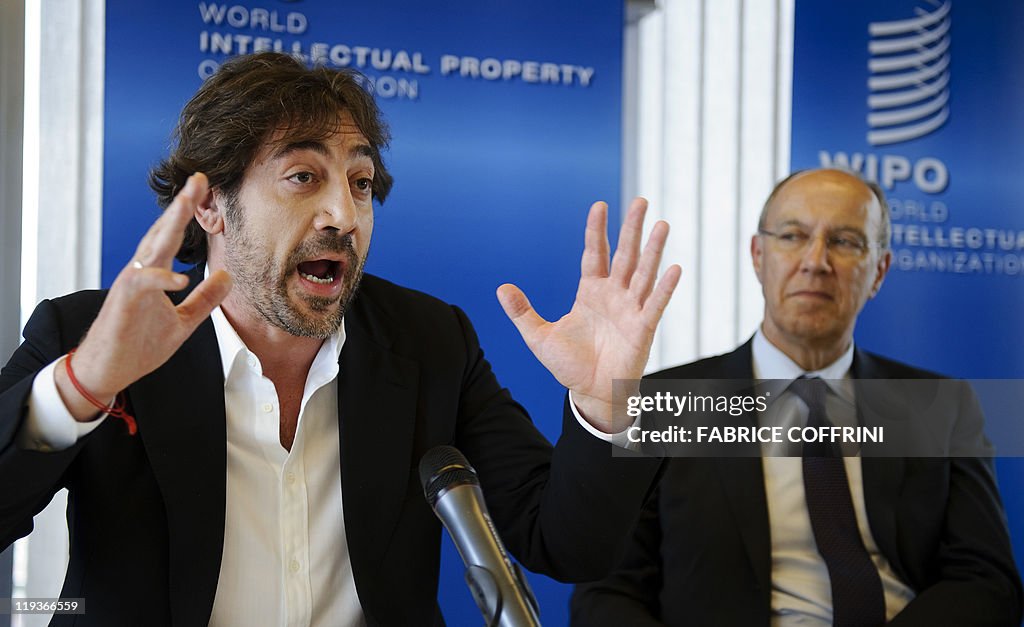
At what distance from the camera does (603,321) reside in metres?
1.70

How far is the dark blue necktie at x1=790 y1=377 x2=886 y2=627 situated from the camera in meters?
2.46

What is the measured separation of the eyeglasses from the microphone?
76.9 inches

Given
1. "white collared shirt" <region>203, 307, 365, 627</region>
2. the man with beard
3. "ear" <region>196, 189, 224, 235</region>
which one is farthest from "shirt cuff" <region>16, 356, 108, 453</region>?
"ear" <region>196, 189, 224, 235</region>

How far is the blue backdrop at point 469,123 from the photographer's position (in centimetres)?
267

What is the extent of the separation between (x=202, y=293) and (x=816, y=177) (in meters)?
2.19

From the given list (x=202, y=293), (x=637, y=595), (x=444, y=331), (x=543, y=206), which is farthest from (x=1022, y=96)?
(x=202, y=293)

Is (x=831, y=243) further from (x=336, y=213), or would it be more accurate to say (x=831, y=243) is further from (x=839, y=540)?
(x=336, y=213)

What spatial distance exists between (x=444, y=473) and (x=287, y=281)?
0.75m

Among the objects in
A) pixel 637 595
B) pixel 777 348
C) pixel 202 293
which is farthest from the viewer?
pixel 777 348

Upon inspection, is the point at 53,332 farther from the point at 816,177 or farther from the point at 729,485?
the point at 816,177

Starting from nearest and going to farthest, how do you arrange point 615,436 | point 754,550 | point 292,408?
point 615,436 → point 292,408 → point 754,550

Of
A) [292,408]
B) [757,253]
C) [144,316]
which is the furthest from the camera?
[757,253]

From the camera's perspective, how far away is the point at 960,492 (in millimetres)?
2666

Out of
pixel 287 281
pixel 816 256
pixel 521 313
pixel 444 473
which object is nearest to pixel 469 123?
pixel 816 256
